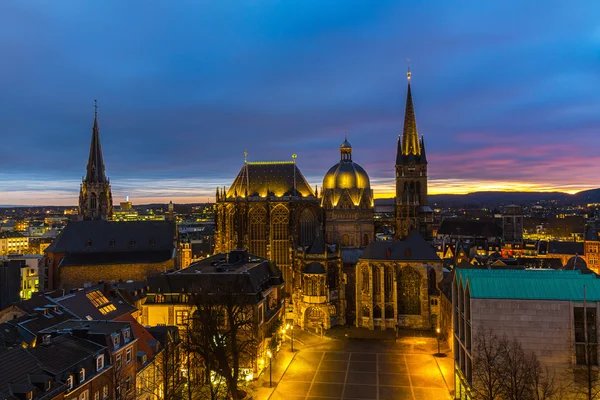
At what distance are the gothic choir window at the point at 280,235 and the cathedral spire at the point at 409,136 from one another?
45.7 meters

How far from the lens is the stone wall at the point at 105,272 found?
88812mm

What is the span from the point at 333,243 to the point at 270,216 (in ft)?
48.4

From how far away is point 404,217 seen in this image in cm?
11006

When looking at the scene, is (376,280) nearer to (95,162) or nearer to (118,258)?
(118,258)

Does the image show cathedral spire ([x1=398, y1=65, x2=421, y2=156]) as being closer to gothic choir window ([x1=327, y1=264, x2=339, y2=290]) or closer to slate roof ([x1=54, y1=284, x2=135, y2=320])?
gothic choir window ([x1=327, y1=264, x2=339, y2=290])

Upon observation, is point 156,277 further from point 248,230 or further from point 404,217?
point 404,217

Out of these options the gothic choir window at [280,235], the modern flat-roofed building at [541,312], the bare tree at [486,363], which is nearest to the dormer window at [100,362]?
the bare tree at [486,363]

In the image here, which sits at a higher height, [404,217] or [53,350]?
[404,217]

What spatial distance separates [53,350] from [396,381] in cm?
3649

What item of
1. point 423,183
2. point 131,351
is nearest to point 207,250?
point 423,183

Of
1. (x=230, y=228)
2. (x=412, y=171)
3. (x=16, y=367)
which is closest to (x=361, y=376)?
(x=16, y=367)

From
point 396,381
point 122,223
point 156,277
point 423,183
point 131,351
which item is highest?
point 423,183

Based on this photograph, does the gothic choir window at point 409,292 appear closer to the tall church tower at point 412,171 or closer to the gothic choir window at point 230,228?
the tall church tower at point 412,171

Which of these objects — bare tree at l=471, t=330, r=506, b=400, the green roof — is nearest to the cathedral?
the green roof
